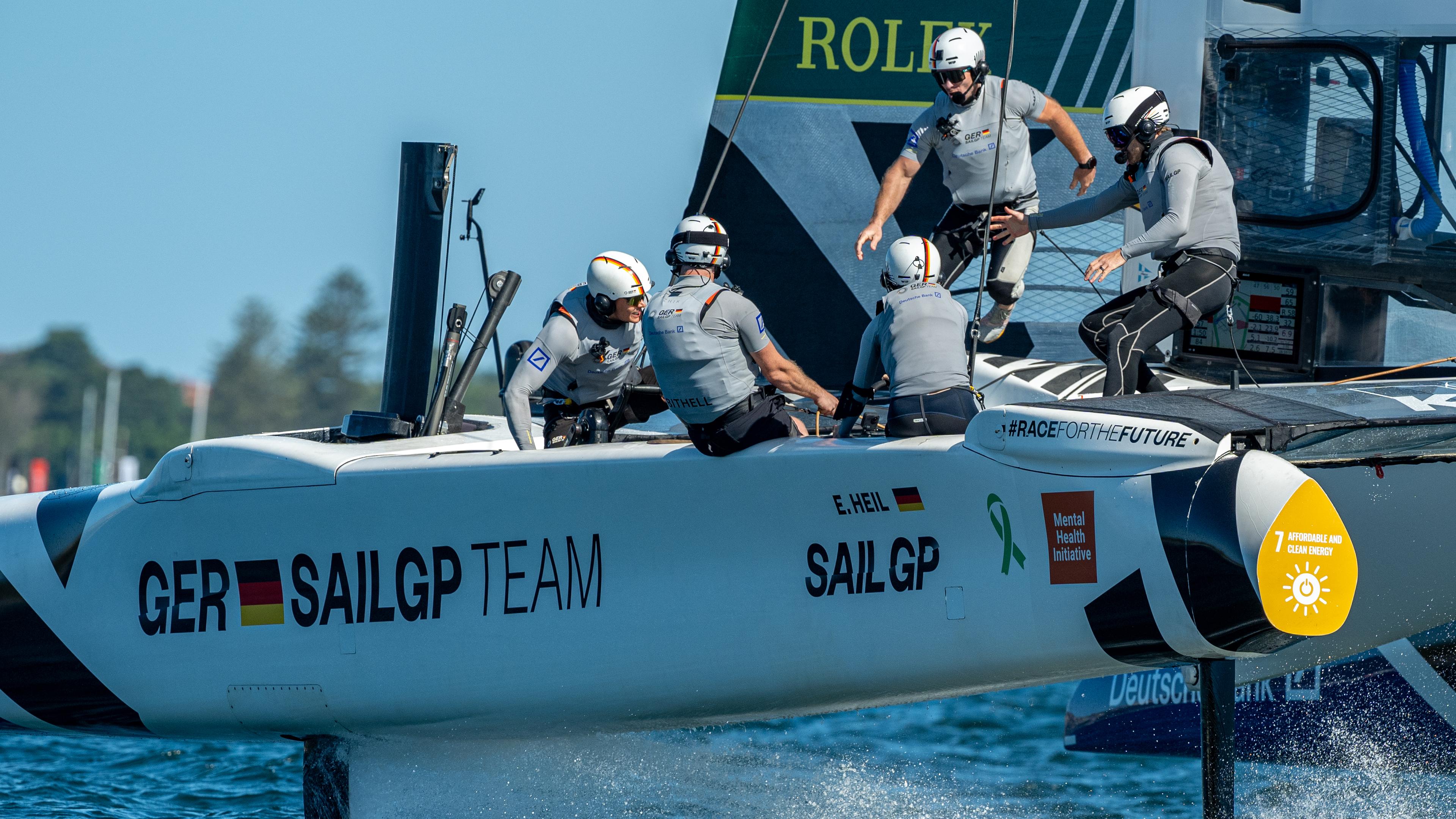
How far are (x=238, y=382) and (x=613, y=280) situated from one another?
106m

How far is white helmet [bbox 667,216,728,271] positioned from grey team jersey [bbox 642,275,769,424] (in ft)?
0.52

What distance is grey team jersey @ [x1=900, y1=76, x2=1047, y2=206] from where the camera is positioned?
687 centimetres

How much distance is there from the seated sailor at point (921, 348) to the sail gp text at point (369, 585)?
116cm

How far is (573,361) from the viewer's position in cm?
676

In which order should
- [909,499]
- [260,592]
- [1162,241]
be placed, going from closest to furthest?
[909,499], [1162,241], [260,592]

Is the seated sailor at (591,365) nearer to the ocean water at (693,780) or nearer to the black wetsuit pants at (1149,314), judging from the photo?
the ocean water at (693,780)

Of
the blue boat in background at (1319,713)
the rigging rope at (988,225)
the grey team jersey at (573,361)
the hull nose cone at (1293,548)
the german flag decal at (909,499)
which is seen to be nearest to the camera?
the hull nose cone at (1293,548)

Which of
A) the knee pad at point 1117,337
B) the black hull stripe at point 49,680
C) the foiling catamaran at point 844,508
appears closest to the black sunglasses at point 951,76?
the foiling catamaran at point 844,508

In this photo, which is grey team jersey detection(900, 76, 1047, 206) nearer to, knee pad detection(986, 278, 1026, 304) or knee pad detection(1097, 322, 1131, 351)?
knee pad detection(986, 278, 1026, 304)

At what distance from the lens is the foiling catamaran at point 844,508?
16.5ft

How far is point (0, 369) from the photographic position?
103875mm

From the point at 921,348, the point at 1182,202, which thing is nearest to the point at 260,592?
the point at 921,348

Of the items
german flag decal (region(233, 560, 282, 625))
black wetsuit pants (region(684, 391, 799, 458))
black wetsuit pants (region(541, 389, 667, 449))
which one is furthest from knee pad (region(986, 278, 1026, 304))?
german flag decal (region(233, 560, 282, 625))

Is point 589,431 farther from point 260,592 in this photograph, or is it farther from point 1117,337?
point 1117,337
